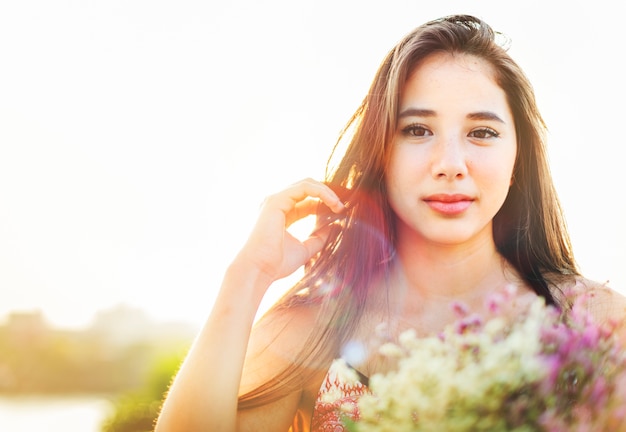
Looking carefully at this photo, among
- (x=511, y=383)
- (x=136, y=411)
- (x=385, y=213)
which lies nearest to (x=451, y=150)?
(x=385, y=213)

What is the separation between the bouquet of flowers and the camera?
136 centimetres

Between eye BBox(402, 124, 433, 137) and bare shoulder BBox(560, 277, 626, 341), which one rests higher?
eye BBox(402, 124, 433, 137)

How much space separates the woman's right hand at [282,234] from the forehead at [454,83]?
1.61ft

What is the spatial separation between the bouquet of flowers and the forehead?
4.67 ft

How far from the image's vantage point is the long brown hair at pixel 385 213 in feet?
9.90

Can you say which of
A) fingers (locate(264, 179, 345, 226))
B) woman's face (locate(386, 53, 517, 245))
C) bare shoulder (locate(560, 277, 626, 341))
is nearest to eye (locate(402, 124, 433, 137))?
woman's face (locate(386, 53, 517, 245))

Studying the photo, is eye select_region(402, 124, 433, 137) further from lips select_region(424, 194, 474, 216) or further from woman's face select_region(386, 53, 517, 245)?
lips select_region(424, 194, 474, 216)

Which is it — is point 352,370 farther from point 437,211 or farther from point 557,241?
point 557,241

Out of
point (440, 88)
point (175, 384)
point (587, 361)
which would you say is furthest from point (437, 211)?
point (587, 361)

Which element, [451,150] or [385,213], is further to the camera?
[385,213]

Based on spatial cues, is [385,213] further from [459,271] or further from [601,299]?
[601,299]

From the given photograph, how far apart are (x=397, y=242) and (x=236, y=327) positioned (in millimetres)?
934

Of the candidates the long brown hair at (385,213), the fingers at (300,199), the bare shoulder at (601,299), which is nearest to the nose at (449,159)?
the long brown hair at (385,213)

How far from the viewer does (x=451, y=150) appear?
267 cm
